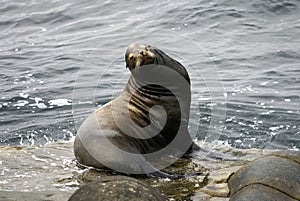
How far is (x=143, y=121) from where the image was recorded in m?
6.75

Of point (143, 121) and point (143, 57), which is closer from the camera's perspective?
point (143, 57)

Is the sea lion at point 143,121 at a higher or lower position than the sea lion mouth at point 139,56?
lower

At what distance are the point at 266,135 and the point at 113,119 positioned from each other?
8.70 ft

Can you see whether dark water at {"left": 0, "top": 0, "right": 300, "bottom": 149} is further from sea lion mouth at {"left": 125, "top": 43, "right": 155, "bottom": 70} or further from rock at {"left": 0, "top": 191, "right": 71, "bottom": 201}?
rock at {"left": 0, "top": 191, "right": 71, "bottom": 201}

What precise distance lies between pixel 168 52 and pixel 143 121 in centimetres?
631

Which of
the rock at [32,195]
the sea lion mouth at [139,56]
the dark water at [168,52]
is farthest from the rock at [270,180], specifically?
the dark water at [168,52]

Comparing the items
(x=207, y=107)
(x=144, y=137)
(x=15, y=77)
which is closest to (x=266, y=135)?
(x=207, y=107)

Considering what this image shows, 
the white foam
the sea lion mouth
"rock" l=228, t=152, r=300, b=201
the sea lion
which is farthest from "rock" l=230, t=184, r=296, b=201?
the white foam

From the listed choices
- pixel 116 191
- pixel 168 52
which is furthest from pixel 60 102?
pixel 116 191

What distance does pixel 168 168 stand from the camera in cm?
624

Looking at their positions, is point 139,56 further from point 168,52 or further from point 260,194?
point 168,52

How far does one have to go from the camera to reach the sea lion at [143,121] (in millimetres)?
6395

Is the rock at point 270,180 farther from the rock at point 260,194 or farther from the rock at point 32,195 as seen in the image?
the rock at point 32,195

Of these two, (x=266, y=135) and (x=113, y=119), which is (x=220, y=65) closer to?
(x=266, y=135)
